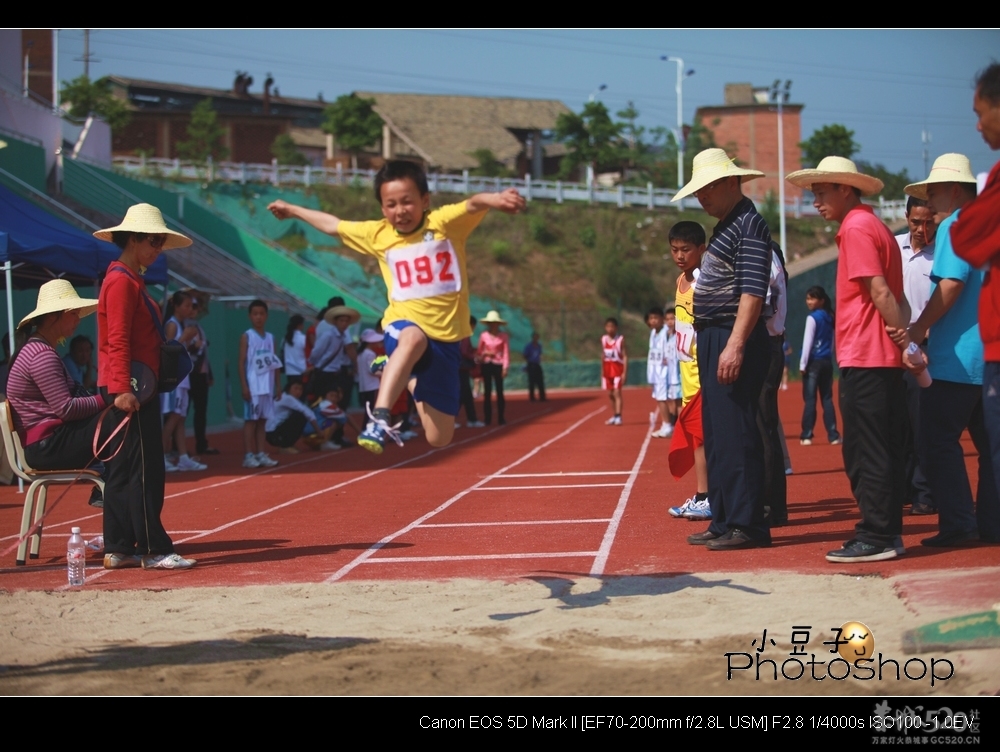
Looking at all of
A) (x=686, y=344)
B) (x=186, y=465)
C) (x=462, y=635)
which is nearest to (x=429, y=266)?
(x=462, y=635)

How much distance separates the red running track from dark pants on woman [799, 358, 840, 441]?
306mm

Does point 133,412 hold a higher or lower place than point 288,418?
higher

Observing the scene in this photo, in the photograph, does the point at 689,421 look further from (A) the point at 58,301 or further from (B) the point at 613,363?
(B) the point at 613,363

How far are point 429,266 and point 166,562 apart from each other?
264 cm

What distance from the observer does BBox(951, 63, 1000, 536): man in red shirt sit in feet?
15.9

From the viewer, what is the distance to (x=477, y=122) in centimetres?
6962

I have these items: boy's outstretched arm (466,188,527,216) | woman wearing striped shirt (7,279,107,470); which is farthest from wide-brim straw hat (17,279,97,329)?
boy's outstretched arm (466,188,527,216)

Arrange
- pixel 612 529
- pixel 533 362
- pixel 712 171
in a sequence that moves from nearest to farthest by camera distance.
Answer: pixel 712 171 → pixel 612 529 → pixel 533 362

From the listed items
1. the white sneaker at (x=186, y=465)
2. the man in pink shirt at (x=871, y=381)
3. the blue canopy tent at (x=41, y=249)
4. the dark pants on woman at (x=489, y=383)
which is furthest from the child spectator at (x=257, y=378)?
the man in pink shirt at (x=871, y=381)

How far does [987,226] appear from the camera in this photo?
491 cm

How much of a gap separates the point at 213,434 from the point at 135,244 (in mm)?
13223

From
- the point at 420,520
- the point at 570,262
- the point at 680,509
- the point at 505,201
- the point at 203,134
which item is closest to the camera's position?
the point at 505,201

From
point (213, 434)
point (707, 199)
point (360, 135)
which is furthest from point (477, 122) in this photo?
→ point (707, 199)
